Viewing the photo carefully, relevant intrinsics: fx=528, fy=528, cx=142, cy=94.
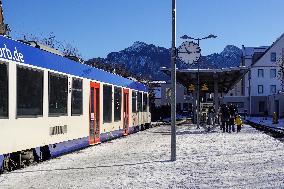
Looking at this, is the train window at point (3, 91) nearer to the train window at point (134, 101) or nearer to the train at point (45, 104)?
the train at point (45, 104)

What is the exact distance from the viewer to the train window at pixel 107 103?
2030 cm

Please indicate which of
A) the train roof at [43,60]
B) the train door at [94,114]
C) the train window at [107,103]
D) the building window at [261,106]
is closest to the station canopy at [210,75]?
the train window at [107,103]

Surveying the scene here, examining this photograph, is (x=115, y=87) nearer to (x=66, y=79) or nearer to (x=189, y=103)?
(x=66, y=79)

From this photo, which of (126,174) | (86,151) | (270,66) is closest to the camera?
(126,174)

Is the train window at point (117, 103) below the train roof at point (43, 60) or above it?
below

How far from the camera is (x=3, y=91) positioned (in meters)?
10.9

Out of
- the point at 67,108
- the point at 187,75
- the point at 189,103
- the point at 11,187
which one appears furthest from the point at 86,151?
the point at 189,103

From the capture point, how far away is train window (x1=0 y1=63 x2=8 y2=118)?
10797 millimetres

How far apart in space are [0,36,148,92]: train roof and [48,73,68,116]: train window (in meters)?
0.25

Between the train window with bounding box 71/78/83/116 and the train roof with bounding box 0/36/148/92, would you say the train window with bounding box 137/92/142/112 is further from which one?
the train window with bounding box 71/78/83/116

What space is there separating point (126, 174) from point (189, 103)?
94.3 meters

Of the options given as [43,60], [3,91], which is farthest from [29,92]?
[43,60]

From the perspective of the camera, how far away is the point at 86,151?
56.5 ft

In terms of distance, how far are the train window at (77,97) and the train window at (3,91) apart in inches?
193
